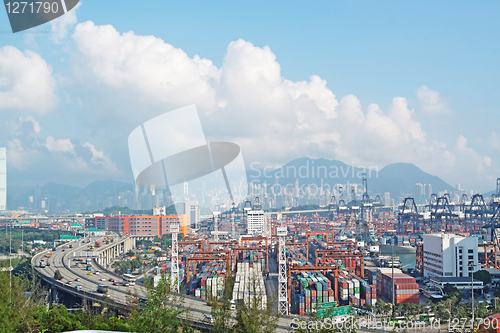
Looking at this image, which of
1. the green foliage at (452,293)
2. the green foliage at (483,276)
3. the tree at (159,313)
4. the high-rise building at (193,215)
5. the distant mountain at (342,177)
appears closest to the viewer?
the tree at (159,313)

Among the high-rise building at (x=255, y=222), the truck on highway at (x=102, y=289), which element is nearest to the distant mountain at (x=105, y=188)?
the high-rise building at (x=255, y=222)

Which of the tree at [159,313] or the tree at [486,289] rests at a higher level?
the tree at [159,313]

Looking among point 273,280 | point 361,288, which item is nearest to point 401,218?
point 273,280

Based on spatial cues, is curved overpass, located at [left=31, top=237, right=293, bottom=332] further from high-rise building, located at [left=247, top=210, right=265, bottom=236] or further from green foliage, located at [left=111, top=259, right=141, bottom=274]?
high-rise building, located at [left=247, top=210, right=265, bottom=236]

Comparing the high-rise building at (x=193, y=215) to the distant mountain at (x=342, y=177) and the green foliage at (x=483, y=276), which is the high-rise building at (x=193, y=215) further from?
the distant mountain at (x=342, y=177)

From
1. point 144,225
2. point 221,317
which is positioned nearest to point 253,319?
point 221,317

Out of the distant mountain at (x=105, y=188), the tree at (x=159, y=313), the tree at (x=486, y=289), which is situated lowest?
the tree at (x=486, y=289)

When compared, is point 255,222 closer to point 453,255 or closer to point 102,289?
point 453,255

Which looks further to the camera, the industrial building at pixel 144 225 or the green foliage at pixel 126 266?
the industrial building at pixel 144 225

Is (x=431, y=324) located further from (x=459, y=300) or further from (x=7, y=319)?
(x=7, y=319)
